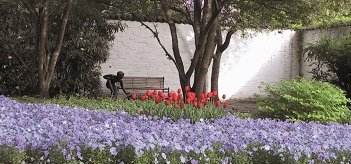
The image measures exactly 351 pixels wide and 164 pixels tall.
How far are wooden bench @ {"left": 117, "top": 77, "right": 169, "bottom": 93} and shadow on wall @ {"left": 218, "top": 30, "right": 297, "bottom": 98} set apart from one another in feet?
7.81

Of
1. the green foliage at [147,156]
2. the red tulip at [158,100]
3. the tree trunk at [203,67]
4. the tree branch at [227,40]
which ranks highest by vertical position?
the tree branch at [227,40]

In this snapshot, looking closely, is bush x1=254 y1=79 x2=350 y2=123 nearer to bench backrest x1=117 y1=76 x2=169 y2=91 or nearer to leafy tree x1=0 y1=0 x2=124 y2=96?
leafy tree x1=0 y1=0 x2=124 y2=96

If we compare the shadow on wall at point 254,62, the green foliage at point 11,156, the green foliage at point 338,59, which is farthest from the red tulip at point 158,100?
the shadow on wall at point 254,62

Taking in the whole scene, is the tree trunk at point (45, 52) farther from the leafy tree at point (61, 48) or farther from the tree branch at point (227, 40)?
the tree branch at point (227, 40)

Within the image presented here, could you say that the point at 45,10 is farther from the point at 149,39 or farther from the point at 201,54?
the point at 149,39

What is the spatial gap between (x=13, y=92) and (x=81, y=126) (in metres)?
8.74

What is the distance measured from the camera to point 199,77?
9312 mm

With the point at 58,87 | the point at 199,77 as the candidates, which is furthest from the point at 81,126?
the point at 58,87

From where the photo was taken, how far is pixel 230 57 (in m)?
16.8

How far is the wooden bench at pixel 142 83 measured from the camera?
14.4 meters

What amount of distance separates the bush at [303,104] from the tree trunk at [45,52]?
4.64m

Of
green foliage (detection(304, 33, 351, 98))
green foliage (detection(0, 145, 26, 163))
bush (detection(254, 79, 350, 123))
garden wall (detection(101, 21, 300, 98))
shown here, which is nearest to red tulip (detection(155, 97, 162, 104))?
bush (detection(254, 79, 350, 123))

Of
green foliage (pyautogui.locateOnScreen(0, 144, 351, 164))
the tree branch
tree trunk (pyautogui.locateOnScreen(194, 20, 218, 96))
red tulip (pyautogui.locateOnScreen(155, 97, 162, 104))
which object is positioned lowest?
green foliage (pyautogui.locateOnScreen(0, 144, 351, 164))

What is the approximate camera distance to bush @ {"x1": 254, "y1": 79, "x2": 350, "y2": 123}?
7434mm
